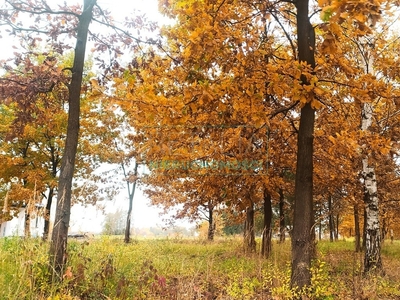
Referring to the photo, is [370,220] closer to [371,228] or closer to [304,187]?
[371,228]

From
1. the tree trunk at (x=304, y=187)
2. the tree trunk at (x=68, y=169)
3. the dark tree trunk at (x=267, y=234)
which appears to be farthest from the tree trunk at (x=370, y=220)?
the tree trunk at (x=68, y=169)

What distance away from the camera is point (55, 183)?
14703mm

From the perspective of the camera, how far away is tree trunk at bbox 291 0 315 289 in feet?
15.0

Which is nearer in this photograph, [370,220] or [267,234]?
[370,220]

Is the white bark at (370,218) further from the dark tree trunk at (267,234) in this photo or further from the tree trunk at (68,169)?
the tree trunk at (68,169)

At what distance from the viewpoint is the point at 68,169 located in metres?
4.73

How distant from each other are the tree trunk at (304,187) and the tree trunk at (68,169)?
10.6 feet

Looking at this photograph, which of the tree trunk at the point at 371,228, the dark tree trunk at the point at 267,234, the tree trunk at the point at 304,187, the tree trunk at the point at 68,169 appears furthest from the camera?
the dark tree trunk at the point at 267,234

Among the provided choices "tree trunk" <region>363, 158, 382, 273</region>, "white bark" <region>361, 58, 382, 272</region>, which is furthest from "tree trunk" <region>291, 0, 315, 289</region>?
"tree trunk" <region>363, 158, 382, 273</region>

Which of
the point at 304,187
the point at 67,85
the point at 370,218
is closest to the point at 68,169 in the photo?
the point at 67,85

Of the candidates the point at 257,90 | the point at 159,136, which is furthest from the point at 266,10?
the point at 159,136

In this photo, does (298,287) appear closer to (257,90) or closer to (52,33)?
(257,90)

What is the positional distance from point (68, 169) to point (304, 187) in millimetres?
3526

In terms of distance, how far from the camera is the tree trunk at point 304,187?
4574 mm
